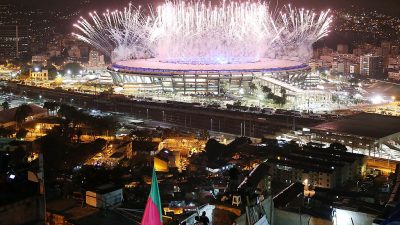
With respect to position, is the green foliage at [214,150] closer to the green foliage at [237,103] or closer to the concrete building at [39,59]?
the green foliage at [237,103]

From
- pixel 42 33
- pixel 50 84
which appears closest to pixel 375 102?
pixel 50 84

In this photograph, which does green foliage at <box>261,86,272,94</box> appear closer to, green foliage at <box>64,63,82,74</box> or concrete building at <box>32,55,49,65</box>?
green foliage at <box>64,63,82,74</box>

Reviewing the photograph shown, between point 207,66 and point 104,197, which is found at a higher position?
point 207,66

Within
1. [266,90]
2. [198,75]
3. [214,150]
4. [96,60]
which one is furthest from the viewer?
[96,60]

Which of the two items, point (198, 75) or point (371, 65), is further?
point (371, 65)

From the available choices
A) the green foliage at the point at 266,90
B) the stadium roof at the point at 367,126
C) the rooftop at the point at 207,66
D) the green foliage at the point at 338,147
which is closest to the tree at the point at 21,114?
the rooftop at the point at 207,66

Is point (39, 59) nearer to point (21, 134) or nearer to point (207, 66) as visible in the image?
point (207, 66)

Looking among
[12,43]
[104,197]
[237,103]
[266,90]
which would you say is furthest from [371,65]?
[104,197]
